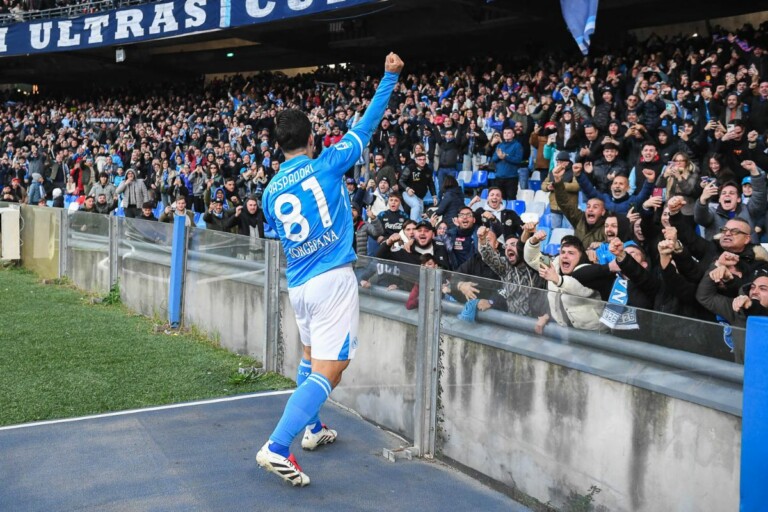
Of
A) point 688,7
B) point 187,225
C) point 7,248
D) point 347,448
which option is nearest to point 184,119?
point 7,248

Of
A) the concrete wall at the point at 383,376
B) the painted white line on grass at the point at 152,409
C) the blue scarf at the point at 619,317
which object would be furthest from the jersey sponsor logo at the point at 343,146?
the painted white line on grass at the point at 152,409

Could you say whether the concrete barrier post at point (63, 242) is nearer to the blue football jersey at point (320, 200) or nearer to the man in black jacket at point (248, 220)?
the man in black jacket at point (248, 220)

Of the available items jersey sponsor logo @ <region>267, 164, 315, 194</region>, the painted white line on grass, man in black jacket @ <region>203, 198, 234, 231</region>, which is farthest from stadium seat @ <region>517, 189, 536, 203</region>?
jersey sponsor logo @ <region>267, 164, 315, 194</region>

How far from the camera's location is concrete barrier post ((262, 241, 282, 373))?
6.88m

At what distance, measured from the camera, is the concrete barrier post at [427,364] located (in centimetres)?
491

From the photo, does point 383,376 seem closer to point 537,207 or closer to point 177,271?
point 177,271

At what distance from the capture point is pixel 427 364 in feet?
16.3

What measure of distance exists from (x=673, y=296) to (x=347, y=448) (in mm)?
2154

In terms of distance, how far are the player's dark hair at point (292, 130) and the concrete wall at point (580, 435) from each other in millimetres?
1437

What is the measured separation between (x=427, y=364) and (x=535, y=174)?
313 inches

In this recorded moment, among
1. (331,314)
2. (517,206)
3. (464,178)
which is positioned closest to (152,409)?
(331,314)

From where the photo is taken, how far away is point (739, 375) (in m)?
3.28

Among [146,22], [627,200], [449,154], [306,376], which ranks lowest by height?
[306,376]

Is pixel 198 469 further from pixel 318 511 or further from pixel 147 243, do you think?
pixel 147 243
